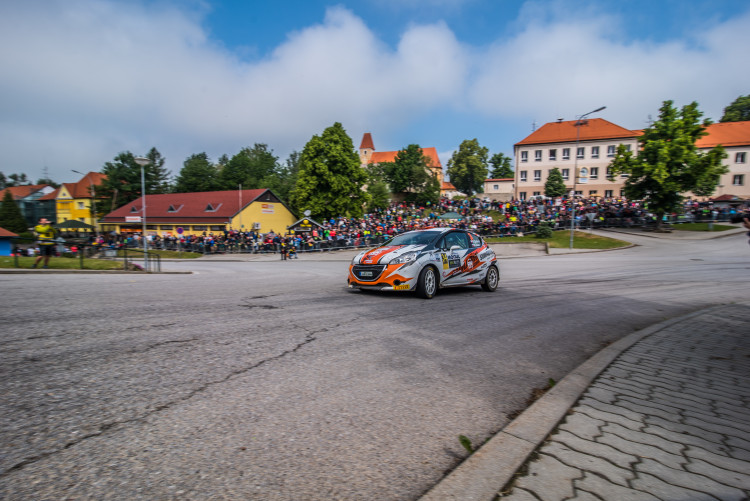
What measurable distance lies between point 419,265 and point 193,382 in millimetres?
6199

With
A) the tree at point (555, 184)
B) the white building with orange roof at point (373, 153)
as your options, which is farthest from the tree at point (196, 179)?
the tree at point (555, 184)

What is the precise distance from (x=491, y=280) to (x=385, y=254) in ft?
11.3

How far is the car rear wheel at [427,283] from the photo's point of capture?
9.03 meters

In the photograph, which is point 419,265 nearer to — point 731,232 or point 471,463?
point 471,463

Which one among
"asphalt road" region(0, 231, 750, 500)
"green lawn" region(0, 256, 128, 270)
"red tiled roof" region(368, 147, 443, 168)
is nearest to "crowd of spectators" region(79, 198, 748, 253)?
"green lawn" region(0, 256, 128, 270)

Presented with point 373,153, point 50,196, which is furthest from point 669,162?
point 50,196

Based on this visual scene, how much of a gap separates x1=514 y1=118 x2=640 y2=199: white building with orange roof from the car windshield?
63.6 m

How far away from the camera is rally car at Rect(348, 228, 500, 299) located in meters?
9.02

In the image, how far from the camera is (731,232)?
3538 centimetres

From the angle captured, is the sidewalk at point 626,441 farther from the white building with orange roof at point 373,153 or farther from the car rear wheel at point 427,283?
the white building with orange roof at point 373,153

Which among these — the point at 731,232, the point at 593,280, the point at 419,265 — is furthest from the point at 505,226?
the point at 419,265

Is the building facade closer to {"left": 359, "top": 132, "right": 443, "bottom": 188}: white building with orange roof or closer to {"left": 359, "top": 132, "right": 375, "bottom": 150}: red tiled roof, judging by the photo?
{"left": 359, "top": 132, "right": 443, "bottom": 188}: white building with orange roof

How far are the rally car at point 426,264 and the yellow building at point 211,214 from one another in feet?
142

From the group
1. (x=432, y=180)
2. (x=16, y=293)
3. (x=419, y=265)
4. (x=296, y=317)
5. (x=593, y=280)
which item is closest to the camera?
(x=296, y=317)
